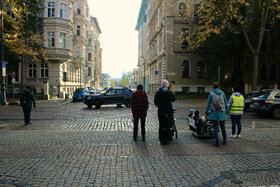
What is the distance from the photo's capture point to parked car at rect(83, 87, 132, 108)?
752 inches

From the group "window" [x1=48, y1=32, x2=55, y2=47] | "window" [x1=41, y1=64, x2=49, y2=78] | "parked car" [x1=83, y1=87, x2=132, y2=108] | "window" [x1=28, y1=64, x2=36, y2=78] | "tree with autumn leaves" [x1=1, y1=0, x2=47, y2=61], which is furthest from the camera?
"window" [x1=28, y1=64, x2=36, y2=78]

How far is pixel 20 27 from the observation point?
24.7 meters

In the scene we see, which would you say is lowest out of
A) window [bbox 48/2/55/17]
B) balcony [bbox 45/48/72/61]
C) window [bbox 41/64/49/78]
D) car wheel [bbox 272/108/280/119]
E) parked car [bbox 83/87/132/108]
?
car wheel [bbox 272/108/280/119]

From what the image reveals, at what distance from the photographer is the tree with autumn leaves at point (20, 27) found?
19422 millimetres

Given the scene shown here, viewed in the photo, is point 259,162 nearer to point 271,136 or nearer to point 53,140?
point 271,136

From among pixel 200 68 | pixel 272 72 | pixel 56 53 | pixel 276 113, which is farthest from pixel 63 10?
pixel 272 72

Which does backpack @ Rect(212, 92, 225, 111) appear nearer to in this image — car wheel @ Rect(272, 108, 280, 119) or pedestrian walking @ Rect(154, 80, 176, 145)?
pedestrian walking @ Rect(154, 80, 176, 145)

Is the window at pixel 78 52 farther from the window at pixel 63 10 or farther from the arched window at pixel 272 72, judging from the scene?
the arched window at pixel 272 72

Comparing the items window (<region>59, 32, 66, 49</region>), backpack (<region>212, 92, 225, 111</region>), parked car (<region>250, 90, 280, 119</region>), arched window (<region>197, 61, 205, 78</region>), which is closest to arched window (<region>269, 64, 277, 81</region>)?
arched window (<region>197, 61, 205, 78</region>)

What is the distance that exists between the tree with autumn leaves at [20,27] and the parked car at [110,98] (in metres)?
7.83

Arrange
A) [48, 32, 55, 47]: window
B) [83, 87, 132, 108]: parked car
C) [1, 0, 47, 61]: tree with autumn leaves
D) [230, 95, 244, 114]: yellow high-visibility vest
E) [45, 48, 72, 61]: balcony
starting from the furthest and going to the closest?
[48, 32, 55, 47]: window → [45, 48, 72, 61]: balcony → [1, 0, 47, 61]: tree with autumn leaves → [83, 87, 132, 108]: parked car → [230, 95, 244, 114]: yellow high-visibility vest

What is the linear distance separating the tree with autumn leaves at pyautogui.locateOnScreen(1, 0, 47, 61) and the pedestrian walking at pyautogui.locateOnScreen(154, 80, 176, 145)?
16829 mm

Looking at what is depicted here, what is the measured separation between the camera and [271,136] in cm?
792

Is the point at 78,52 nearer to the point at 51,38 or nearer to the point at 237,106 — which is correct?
the point at 51,38
